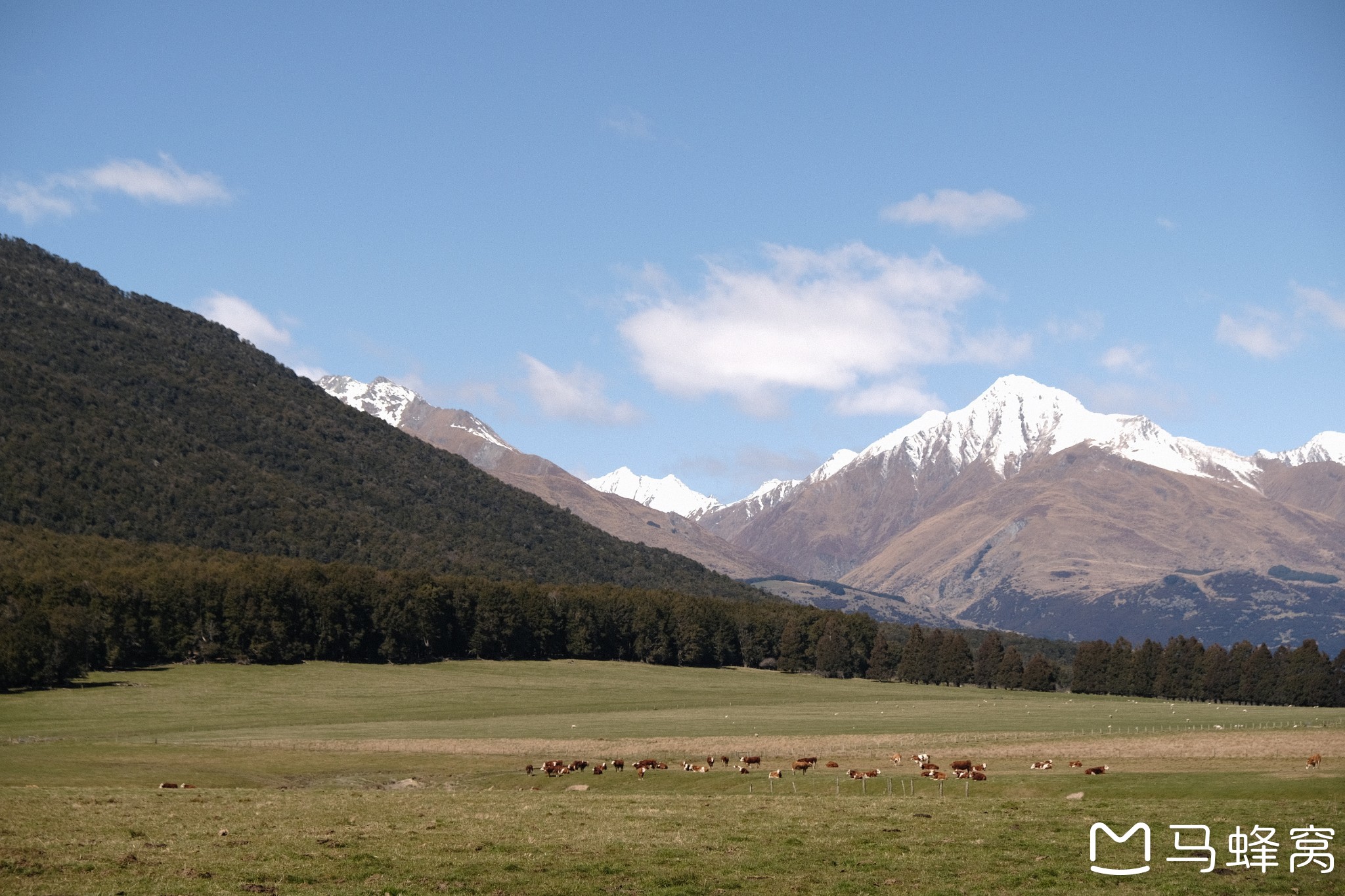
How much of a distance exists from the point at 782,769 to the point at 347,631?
12150cm

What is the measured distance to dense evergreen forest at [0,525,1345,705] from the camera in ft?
455

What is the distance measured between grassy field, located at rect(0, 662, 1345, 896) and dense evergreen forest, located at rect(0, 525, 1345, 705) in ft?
81.5

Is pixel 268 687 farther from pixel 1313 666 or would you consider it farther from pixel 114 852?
pixel 1313 666

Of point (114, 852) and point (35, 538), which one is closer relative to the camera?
point (114, 852)

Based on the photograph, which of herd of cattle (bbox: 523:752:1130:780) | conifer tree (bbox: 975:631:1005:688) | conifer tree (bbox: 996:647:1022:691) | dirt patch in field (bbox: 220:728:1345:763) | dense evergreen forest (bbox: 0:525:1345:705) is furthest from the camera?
conifer tree (bbox: 975:631:1005:688)

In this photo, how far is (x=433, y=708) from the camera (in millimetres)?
118125

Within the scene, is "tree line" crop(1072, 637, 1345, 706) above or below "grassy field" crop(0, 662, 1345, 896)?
above

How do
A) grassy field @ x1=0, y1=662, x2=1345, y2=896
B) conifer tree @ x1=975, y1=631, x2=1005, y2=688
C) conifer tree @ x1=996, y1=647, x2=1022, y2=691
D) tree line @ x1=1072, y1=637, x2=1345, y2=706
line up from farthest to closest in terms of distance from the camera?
1. conifer tree @ x1=975, y1=631, x2=1005, y2=688
2. conifer tree @ x1=996, y1=647, x2=1022, y2=691
3. tree line @ x1=1072, y1=637, x2=1345, y2=706
4. grassy field @ x1=0, y1=662, x2=1345, y2=896

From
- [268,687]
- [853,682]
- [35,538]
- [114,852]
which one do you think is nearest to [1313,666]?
[853,682]

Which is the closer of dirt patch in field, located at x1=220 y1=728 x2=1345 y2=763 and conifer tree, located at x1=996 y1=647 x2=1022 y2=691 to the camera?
dirt patch in field, located at x1=220 y1=728 x2=1345 y2=763

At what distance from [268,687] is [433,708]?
90.2ft

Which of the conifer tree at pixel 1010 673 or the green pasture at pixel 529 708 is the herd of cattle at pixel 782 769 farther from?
the conifer tree at pixel 1010 673

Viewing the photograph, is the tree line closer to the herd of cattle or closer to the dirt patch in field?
the dirt patch in field

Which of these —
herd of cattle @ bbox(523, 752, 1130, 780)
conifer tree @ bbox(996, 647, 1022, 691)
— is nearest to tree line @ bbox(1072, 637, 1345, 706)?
conifer tree @ bbox(996, 647, 1022, 691)
